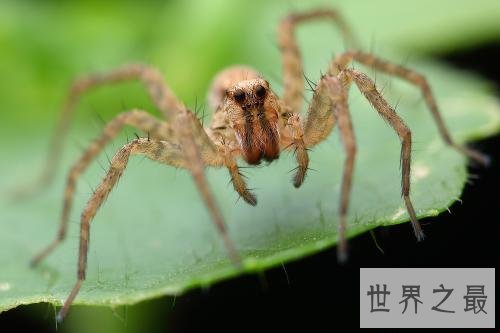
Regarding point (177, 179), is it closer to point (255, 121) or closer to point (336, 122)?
point (255, 121)

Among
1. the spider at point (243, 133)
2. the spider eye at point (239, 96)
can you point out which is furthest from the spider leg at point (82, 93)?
the spider eye at point (239, 96)

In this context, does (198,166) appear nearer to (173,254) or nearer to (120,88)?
(173,254)

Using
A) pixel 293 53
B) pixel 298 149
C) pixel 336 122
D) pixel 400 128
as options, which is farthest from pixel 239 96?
pixel 293 53

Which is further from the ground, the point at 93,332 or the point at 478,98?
the point at 478,98

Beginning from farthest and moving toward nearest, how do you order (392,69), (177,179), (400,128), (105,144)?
(177,179) → (392,69) → (105,144) → (400,128)

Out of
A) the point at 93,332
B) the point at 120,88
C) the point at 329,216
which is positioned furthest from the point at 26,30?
the point at 329,216

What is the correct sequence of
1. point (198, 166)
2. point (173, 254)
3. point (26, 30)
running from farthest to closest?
point (26, 30), point (173, 254), point (198, 166)
